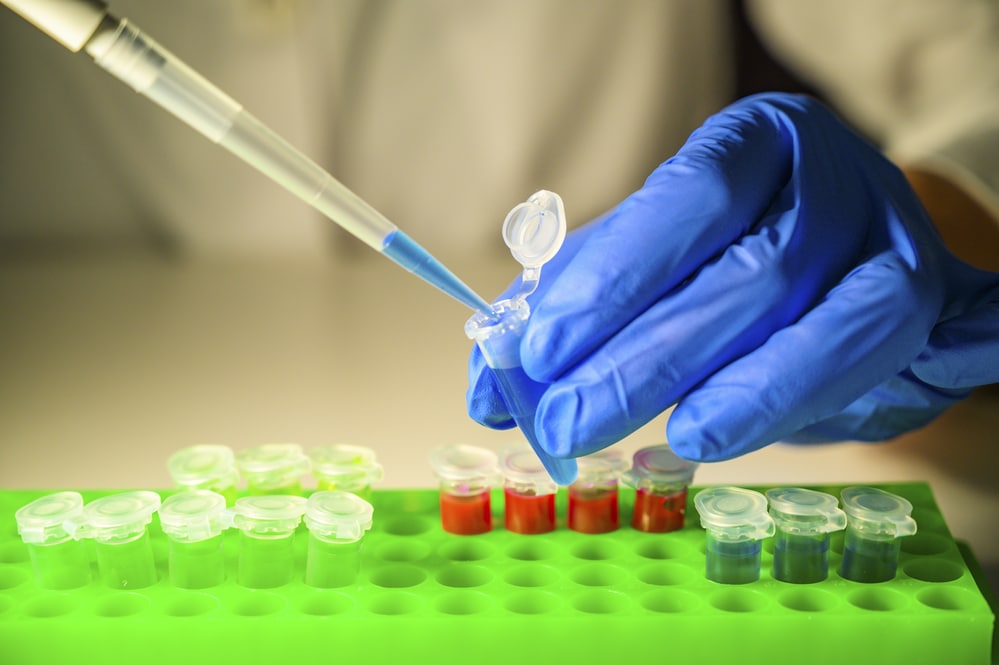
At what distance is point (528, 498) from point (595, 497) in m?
0.07

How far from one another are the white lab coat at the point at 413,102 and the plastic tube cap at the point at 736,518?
1194mm

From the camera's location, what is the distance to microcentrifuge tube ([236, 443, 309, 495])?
3.36ft

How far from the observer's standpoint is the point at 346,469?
103cm

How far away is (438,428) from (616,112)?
892 mm


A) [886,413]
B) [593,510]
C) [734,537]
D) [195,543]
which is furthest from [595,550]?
[886,413]

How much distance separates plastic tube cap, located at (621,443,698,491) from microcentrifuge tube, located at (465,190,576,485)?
89mm

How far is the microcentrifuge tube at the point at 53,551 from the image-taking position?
88 centimetres

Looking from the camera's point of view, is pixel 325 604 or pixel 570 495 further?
pixel 570 495

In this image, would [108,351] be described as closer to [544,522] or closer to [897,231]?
[544,522]

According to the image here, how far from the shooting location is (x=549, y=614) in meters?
0.83

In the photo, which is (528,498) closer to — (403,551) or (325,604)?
(403,551)

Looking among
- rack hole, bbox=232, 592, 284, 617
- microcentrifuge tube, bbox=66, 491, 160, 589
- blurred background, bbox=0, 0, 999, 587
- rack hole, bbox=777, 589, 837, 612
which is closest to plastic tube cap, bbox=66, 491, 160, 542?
microcentrifuge tube, bbox=66, 491, 160, 589

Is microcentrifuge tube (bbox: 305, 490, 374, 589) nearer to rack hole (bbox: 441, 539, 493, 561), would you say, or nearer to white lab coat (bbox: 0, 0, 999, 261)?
rack hole (bbox: 441, 539, 493, 561)

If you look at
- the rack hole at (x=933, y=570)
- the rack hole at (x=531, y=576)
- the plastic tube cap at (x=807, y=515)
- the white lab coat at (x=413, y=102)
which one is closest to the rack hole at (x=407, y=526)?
the rack hole at (x=531, y=576)
